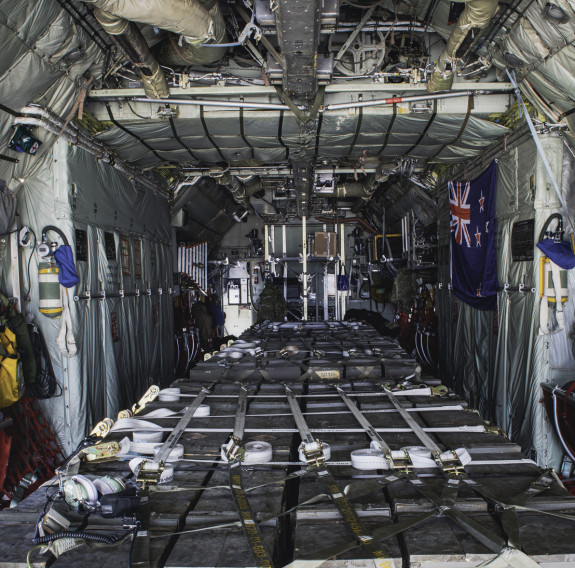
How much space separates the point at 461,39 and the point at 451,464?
3.57 metres

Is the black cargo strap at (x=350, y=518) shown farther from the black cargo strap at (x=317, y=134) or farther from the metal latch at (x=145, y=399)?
the black cargo strap at (x=317, y=134)

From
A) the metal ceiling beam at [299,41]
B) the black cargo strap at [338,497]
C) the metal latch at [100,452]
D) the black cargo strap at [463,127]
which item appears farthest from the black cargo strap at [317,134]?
the metal latch at [100,452]

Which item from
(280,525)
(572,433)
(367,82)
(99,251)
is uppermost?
(367,82)

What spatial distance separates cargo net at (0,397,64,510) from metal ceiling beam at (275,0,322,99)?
426 centimetres

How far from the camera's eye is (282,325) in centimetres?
913

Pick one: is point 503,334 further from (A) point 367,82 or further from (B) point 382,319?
(B) point 382,319

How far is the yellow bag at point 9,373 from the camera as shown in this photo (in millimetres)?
4430

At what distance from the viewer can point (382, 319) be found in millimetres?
13336

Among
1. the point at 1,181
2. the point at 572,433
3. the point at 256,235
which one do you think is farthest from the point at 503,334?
the point at 256,235

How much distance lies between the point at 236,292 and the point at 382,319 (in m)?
4.52

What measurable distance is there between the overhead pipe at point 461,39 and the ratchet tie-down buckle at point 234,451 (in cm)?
359

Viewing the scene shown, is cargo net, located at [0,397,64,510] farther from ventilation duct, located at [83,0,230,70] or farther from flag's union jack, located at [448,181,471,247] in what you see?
flag's union jack, located at [448,181,471,247]

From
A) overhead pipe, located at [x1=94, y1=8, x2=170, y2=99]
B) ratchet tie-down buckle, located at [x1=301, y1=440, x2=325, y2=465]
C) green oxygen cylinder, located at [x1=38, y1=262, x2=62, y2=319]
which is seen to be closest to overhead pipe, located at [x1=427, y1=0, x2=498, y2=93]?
overhead pipe, located at [x1=94, y1=8, x2=170, y2=99]

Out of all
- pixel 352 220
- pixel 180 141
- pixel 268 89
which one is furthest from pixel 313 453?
pixel 352 220
